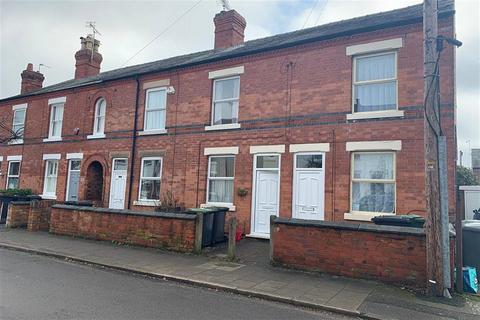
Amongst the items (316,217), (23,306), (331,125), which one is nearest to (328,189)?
(316,217)

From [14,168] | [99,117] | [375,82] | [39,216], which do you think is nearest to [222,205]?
[375,82]

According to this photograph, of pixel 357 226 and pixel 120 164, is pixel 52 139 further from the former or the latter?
pixel 357 226

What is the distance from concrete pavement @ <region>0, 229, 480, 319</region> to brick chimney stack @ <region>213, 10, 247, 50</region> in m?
10.1

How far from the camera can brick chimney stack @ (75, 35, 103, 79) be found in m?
24.2

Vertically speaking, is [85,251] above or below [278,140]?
below

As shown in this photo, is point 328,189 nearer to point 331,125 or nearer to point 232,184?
point 331,125

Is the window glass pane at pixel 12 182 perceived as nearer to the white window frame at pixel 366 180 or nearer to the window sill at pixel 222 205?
the window sill at pixel 222 205

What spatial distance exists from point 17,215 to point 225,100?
923 cm

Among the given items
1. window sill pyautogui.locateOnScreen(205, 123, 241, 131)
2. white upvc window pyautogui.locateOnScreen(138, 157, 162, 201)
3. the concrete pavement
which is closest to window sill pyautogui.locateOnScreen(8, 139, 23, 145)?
white upvc window pyautogui.locateOnScreen(138, 157, 162, 201)

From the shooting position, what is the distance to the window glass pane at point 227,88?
1358 centimetres

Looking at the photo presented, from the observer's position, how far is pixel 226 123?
44.4 ft

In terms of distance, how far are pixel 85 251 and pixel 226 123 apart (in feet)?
21.0

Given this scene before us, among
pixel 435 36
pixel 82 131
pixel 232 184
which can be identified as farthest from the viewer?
pixel 82 131

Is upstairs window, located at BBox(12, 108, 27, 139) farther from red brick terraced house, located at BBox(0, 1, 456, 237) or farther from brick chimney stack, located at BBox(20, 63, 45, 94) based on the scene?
red brick terraced house, located at BBox(0, 1, 456, 237)
